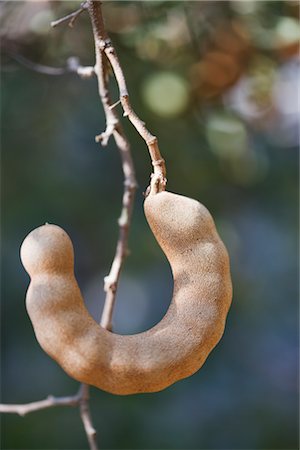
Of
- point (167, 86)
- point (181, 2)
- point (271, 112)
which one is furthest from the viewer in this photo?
point (271, 112)

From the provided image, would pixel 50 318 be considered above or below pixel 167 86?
above

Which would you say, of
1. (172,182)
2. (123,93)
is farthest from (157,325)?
(172,182)

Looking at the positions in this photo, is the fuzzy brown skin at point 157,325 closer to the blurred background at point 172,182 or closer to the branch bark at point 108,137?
the branch bark at point 108,137

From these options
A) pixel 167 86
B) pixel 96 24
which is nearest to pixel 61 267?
pixel 96 24

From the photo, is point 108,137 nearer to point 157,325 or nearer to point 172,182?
point 157,325

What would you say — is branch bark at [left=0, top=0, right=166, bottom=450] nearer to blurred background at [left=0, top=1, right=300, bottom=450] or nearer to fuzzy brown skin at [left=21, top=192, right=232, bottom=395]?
fuzzy brown skin at [left=21, top=192, right=232, bottom=395]

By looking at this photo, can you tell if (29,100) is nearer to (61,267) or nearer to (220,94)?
(220,94)

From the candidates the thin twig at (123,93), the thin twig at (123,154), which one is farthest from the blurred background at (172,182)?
the thin twig at (123,93)
